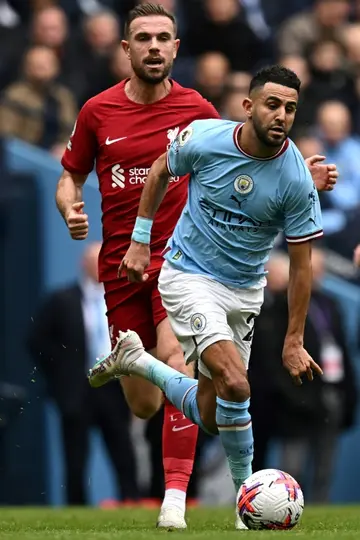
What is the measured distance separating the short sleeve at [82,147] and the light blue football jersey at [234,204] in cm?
109

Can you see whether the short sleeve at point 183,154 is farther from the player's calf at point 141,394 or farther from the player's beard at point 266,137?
the player's calf at point 141,394

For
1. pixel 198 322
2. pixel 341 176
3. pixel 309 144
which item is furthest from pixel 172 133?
pixel 341 176

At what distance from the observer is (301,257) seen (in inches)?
370

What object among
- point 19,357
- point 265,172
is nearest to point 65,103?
point 19,357

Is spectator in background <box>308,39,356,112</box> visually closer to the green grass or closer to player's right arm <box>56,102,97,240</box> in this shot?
the green grass

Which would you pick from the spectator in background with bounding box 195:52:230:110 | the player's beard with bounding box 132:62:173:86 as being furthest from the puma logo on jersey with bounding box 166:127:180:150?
the spectator in background with bounding box 195:52:230:110

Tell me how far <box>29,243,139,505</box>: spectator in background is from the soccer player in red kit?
186 inches

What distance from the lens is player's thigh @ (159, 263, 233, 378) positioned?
30.7 ft

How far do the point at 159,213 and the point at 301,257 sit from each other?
134cm

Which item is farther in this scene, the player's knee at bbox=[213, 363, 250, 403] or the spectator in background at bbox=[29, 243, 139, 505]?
the spectator in background at bbox=[29, 243, 139, 505]

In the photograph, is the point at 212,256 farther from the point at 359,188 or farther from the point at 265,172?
the point at 359,188

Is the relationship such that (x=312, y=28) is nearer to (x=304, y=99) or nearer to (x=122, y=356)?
(x=304, y=99)

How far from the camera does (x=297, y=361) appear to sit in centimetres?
930

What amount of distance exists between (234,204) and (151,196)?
0.55 metres
